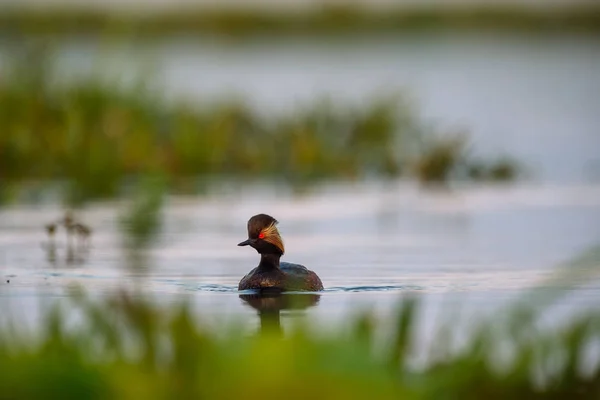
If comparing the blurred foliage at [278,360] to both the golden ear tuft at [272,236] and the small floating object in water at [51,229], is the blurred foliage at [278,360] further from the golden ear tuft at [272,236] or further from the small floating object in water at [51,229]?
the small floating object in water at [51,229]

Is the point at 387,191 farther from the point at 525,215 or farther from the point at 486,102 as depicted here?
the point at 486,102

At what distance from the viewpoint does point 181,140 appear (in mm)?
16547

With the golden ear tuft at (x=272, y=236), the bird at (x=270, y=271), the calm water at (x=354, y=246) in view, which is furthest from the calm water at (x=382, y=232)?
the golden ear tuft at (x=272, y=236)

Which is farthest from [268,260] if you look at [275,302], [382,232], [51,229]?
[382,232]

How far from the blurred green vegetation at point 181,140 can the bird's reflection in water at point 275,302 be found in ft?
20.5

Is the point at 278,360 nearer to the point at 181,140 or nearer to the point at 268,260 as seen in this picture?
the point at 268,260

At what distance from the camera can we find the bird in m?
8.73

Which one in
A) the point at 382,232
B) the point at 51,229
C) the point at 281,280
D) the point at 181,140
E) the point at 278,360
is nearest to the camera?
the point at 278,360

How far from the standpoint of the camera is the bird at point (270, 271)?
873 cm

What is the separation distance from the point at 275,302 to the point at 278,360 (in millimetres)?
4295

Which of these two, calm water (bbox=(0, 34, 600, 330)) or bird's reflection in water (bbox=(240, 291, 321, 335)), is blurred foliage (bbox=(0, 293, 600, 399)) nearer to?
calm water (bbox=(0, 34, 600, 330))

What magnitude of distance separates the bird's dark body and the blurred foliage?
3.18 metres

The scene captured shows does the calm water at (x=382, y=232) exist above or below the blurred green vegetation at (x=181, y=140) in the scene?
below

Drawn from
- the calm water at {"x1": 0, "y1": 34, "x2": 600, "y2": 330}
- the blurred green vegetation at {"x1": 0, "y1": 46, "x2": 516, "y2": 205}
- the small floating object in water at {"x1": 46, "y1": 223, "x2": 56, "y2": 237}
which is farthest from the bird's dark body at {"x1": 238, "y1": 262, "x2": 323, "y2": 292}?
the blurred green vegetation at {"x1": 0, "y1": 46, "x2": 516, "y2": 205}
